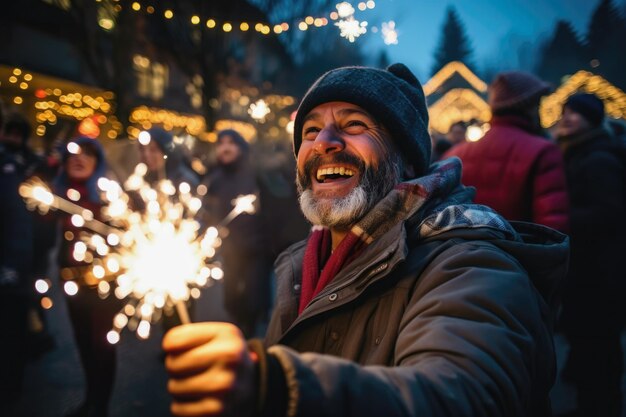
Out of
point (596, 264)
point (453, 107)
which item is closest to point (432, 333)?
point (596, 264)

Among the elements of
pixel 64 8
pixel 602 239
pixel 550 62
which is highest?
pixel 550 62

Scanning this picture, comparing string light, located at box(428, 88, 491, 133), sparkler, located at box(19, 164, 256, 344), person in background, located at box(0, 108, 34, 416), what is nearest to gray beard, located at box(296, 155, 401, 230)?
sparkler, located at box(19, 164, 256, 344)

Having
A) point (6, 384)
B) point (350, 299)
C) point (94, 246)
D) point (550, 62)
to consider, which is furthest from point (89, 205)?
point (550, 62)

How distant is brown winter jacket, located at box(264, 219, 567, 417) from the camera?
0.96 meters

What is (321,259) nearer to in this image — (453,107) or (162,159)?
(162,159)

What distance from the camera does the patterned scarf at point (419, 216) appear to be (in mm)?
1597

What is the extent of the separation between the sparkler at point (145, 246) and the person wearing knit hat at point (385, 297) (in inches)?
18.7

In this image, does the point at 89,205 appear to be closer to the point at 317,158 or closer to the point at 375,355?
the point at 317,158

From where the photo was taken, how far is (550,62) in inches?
1774

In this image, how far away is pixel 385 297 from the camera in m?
1.54

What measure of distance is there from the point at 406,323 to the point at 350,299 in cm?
22

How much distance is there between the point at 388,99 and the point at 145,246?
1.31m

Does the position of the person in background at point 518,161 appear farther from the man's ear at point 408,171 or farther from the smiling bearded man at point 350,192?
the smiling bearded man at point 350,192

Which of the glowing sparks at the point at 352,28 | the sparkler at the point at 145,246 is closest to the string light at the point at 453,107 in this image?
the sparkler at the point at 145,246
